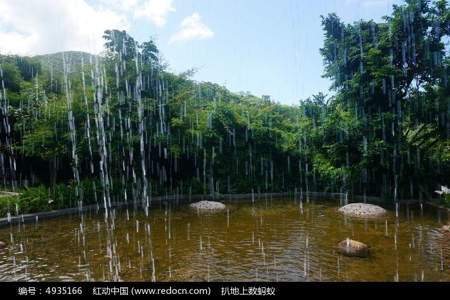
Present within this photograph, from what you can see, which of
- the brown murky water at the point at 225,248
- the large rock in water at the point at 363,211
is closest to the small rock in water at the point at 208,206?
the brown murky water at the point at 225,248

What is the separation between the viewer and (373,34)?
21781 millimetres

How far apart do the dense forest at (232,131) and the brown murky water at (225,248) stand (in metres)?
4.30

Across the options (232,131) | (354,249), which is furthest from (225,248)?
(232,131)

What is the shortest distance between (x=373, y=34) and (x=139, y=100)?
15450mm

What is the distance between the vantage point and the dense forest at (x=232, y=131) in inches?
797

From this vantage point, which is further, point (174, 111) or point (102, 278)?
point (174, 111)

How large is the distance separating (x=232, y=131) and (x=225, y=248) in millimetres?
15143

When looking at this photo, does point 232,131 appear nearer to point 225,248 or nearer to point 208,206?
point 208,206

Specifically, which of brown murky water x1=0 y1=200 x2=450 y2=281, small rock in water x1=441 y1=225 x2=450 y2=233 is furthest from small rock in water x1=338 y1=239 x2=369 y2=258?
small rock in water x1=441 y1=225 x2=450 y2=233

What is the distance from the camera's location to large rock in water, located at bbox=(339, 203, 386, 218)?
57.0 ft

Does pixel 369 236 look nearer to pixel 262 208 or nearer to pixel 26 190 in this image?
pixel 262 208

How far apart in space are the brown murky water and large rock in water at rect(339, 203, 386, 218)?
0.86 meters

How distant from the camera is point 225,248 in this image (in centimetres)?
1187
